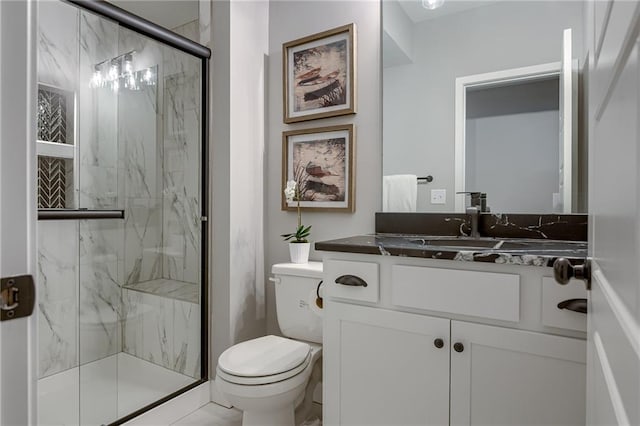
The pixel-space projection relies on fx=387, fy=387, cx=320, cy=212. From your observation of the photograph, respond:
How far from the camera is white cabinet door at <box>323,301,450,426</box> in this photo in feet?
4.26

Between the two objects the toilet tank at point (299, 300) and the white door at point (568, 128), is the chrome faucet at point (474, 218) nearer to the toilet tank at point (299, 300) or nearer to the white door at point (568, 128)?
the white door at point (568, 128)

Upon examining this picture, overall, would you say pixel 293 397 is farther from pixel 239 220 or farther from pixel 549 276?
pixel 549 276

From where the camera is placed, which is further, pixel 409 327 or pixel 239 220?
pixel 239 220

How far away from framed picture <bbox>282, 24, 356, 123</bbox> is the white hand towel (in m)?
0.43

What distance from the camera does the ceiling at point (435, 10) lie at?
177cm

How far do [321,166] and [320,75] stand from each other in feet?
1.64

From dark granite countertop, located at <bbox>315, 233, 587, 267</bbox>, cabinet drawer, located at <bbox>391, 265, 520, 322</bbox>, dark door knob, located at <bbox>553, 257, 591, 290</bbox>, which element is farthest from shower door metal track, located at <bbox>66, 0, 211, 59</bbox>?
dark door knob, located at <bbox>553, 257, 591, 290</bbox>

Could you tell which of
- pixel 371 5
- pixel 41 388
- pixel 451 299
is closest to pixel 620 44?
pixel 451 299

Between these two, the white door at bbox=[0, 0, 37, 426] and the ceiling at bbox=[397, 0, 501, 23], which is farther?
the ceiling at bbox=[397, 0, 501, 23]

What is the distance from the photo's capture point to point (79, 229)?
5.99ft

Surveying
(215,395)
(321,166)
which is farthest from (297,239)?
(215,395)

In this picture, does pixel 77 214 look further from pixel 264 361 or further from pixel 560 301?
pixel 560 301

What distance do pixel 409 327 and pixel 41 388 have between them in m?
1.61

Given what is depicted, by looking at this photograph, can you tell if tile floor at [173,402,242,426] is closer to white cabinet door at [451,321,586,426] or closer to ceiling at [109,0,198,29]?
white cabinet door at [451,321,586,426]
